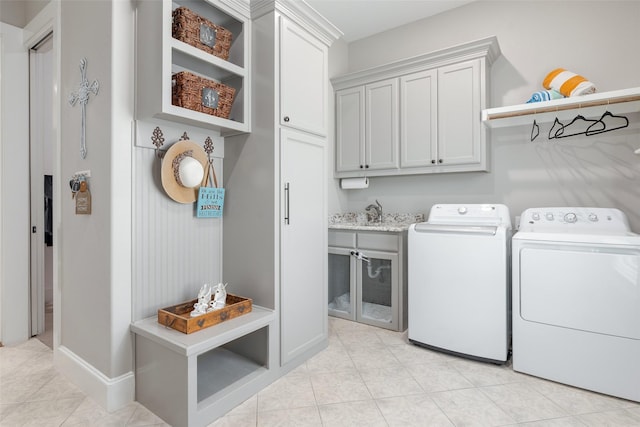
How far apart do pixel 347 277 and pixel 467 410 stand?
1558mm

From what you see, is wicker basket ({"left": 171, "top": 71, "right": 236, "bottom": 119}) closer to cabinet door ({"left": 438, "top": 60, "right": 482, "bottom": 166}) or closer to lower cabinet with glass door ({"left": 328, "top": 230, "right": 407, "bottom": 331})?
lower cabinet with glass door ({"left": 328, "top": 230, "right": 407, "bottom": 331})

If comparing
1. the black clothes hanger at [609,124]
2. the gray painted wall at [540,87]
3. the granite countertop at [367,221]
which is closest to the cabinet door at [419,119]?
the gray painted wall at [540,87]

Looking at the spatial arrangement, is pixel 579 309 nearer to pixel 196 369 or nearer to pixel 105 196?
pixel 196 369

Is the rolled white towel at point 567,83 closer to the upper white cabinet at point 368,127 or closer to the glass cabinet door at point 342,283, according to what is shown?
the upper white cabinet at point 368,127

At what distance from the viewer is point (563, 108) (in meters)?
2.37

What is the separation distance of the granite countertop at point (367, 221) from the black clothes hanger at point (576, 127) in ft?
4.28

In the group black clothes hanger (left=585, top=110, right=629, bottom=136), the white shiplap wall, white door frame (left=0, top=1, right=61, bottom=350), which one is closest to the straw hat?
the white shiplap wall

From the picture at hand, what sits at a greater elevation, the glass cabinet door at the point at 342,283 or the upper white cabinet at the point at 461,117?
the upper white cabinet at the point at 461,117

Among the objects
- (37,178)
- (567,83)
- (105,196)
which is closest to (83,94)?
(105,196)

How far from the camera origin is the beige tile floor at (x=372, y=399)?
5.38ft

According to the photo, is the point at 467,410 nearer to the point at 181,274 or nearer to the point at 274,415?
the point at 274,415

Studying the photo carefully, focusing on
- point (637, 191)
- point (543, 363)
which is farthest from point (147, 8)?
point (637, 191)

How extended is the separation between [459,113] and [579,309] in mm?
1739

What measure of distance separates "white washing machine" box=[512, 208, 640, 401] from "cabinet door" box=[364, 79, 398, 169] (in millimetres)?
1493
